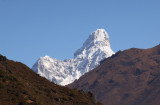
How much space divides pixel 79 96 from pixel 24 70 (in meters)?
10.3

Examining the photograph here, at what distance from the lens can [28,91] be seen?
1993 inches

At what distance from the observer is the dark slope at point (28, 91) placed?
47.4 m

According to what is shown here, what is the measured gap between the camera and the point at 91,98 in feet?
214

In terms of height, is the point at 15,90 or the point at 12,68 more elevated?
the point at 12,68

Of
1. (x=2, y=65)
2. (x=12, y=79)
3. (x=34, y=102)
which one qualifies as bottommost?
(x=34, y=102)

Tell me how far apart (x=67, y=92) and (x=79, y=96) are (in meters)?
1.97

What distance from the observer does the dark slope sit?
47388 mm

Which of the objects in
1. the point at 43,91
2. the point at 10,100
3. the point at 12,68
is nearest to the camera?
the point at 10,100

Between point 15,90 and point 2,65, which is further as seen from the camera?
point 2,65

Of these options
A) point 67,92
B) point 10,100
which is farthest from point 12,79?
point 67,92

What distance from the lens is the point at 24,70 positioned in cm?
6569

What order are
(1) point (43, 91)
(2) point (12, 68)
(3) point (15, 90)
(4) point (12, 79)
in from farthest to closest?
(2) point (12, 68), (1) point (43, 91), (4) point (12, 79), (3) point (15, 90)

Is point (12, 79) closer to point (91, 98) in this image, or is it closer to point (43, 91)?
point (43, 91)

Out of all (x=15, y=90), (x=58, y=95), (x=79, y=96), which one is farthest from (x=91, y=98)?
(x=15, y=90)
